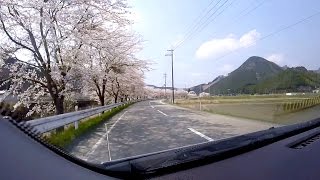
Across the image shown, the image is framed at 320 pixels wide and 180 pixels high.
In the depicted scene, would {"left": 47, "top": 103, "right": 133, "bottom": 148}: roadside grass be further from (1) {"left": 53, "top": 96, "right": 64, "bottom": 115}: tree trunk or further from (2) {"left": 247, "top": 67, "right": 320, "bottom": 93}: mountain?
(2) {"left": 247, "top": 67, "right": 320, "bottom": 93}: mountain

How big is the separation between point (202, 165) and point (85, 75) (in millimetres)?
13812

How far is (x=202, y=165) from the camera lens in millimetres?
2084

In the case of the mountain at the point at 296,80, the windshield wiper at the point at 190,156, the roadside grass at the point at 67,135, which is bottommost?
the roadside grass at the point at 67,135

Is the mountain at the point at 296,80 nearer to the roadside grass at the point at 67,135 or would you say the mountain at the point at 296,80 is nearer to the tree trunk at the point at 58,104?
the roadside grass at the point at 67,135

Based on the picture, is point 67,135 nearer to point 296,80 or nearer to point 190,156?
point 296,80

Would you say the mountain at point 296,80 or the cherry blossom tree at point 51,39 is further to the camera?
the cherry blossom tree at point 51,39

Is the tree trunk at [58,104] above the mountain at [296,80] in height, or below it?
below

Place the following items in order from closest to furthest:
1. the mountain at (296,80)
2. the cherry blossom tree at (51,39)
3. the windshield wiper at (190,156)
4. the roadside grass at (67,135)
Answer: the windshield wiper at (190,156) < the roadside grass at (67,135) < the mountain at (296,80) < the cherry blossom tree at (51,39)

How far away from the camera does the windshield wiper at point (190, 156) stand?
74.7 inches

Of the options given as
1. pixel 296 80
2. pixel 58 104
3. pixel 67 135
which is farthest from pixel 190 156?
pixel 58 104

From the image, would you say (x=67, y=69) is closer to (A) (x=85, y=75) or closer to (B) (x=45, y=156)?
(A) (x=85, y=75)

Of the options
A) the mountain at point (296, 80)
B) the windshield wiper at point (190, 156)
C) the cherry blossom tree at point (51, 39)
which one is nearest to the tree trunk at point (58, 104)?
the cherry blossom tree at point (51, 39)

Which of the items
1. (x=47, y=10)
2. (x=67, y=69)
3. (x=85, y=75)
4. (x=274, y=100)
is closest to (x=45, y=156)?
(x=274, y=100)

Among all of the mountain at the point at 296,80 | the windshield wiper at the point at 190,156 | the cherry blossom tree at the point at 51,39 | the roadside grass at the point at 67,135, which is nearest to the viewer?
the windshield wiper at the point at 190,156
